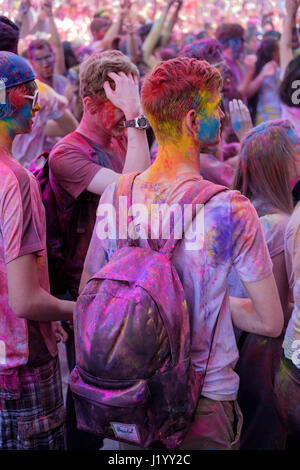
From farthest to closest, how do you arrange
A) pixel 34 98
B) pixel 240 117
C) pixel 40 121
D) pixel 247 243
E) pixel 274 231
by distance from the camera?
pixel 40 121
pixel 240 117
pixel 274 231
pixel 34 98
pixel 247 243

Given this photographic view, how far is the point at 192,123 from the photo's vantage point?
1570mm

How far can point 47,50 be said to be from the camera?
14.6 feet

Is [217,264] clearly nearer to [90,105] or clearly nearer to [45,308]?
[45,308]

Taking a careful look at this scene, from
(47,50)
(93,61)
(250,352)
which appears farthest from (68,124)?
(250,352)

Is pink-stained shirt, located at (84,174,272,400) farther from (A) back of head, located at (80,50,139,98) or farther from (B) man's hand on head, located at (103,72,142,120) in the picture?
(A) back of head, located at (80,50,139,98)

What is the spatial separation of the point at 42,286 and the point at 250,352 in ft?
2.94

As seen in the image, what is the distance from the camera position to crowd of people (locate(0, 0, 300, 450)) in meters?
1.41

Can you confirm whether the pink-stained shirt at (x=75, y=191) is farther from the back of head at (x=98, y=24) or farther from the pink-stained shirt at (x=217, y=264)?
the back of head at (x=98, y=24)

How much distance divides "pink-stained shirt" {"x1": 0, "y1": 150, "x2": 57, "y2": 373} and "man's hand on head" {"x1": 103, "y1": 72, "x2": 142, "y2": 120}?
54cm

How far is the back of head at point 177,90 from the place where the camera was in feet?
5.06

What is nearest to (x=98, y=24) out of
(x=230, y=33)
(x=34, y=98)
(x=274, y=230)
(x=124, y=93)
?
(x=230, y=33)

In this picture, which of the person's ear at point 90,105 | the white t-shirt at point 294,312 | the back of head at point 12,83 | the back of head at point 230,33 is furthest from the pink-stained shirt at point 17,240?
the back of head at point 230,33

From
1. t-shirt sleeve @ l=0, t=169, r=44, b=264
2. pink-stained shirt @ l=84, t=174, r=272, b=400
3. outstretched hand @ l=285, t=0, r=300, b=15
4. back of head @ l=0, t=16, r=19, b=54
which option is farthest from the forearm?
outstretched hand @ l=285, t=0, r=300, b=15

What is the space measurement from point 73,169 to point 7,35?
2.39ft
